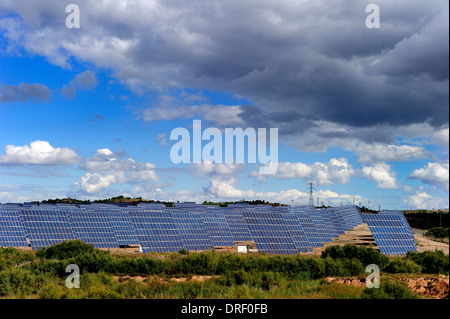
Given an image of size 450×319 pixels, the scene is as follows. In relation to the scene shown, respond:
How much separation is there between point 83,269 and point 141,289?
780 centimetres

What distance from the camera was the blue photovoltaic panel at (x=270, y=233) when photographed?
42344 mm

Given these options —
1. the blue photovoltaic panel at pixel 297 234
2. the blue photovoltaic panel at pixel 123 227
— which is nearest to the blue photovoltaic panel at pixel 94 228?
the blue photovoltaic panel at pixel 123 227

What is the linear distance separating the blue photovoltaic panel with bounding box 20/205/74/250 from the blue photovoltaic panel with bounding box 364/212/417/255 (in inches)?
1176

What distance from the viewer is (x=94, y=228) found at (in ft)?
145

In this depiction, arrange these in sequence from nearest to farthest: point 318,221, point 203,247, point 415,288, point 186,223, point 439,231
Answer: point 415,288
point 203,247
point 186,223
point 318,221
point 439,231

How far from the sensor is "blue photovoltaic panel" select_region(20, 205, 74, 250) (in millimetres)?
40969

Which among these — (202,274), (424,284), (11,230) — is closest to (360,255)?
(424,284)

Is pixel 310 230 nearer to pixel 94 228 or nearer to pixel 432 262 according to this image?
pixel 432 262

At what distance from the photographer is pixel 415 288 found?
24.7 m

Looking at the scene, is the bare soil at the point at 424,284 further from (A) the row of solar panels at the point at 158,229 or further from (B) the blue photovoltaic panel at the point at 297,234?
(B) the blue photovoltaic panel at the point at 297,234

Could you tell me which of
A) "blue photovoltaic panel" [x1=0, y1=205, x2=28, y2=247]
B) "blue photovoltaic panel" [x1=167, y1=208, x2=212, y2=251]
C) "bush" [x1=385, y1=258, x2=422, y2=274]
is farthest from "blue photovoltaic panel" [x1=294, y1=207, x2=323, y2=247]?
"blue photovoltaic panel" [x1=0, y1=205, x2=28, y2=247]

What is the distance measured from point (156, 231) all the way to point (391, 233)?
2372cm
